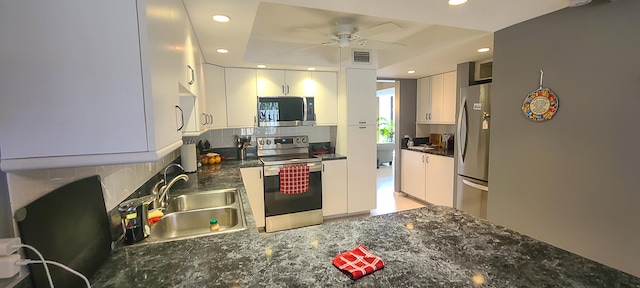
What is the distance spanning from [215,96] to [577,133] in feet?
11.1

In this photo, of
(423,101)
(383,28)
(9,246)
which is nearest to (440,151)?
(423,101)

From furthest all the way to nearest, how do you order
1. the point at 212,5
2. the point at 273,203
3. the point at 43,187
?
1. the point at 273,203
2. the point at 212,5
3. the point at 43,187

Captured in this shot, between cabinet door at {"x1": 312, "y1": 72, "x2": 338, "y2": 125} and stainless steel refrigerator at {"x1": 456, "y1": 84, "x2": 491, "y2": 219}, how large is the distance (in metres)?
1.59

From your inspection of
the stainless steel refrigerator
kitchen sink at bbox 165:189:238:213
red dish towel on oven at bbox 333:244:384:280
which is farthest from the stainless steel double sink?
the stainless steel refrigerator

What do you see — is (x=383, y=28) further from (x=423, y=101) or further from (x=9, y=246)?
(x=423, y=101)

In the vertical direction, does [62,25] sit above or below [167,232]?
above

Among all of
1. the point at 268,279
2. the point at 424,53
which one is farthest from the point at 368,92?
the point at 268,279

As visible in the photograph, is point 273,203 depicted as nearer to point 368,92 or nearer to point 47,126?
point 368,92

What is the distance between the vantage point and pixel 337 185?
12.1ft

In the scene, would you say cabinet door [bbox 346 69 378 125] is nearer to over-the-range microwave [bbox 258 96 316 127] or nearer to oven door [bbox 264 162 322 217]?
over-the-range microwave [bbox 258 96 316 127]

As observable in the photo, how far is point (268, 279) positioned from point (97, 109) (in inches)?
28.5

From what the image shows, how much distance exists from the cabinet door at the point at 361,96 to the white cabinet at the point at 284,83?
0.54m

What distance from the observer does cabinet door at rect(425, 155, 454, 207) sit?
378 centimetres

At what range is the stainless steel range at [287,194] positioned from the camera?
3365mm
